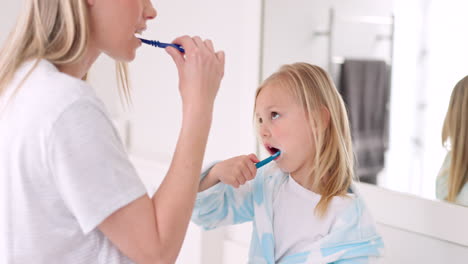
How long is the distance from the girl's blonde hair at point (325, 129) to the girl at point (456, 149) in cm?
22

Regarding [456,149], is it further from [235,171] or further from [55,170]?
[55,170]

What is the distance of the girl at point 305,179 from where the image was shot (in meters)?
1.01

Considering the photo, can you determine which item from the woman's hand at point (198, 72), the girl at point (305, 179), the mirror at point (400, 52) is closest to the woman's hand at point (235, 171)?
the girl at point (305, 179)

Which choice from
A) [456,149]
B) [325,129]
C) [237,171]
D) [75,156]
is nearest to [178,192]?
[75,156]

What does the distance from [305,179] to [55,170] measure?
20.8 inches

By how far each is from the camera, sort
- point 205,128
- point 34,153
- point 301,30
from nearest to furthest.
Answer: point 34,153, point 205,128, point 301,30

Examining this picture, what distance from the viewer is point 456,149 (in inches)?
43.9

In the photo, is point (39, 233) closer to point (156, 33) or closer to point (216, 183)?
point (216, 183)

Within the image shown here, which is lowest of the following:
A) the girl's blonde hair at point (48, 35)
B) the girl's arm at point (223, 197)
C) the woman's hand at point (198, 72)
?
the girl's arm at point (223, 197)

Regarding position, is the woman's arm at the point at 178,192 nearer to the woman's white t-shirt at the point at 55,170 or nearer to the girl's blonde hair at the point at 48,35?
the woman's white t-shirt at the point at 55,170

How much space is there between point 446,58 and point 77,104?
76cm

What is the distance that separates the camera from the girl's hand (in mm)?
1052

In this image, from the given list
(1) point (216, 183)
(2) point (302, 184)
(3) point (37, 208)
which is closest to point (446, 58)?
(2) point (302, 184)

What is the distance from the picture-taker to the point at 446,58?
113 centimetres
